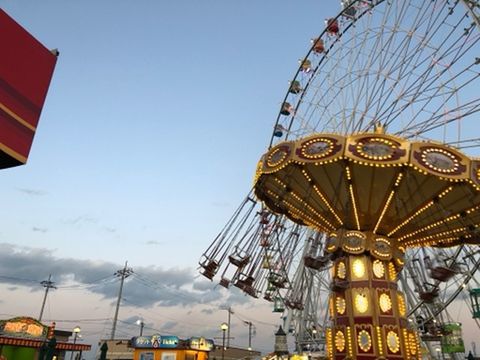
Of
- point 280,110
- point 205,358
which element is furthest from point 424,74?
point 205,358

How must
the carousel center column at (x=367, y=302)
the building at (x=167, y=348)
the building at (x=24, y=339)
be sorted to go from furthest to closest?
the building at (x=167, y=348), the building at (x=24, y=339), the carousel center column at (x=367, y=302)

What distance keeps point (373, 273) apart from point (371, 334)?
113 inches

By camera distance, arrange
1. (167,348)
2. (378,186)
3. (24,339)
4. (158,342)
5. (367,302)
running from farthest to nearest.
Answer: (158,342), (167,348), (24,339), (367,302), (378,186)

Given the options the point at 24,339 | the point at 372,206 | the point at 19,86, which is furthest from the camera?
the point at 24,339

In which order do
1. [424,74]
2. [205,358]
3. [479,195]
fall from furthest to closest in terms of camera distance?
[205,358]
[424,74]
[479,195]

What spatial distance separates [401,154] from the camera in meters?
16.7

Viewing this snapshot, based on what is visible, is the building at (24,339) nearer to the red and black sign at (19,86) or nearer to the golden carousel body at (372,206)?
the golden carousel body at (372,206)

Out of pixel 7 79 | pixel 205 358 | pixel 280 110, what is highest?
pixel 280 110

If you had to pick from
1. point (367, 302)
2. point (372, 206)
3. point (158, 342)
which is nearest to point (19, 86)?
point (372, 206)

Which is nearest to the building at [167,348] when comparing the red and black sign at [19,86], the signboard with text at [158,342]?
the signboard with text at [158,342]

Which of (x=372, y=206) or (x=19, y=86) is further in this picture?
(x=372, y=206)

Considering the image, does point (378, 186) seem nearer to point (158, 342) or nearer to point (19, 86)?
point (19, 86)

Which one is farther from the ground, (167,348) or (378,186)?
(378,186)

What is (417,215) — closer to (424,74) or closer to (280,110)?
(424,74)
